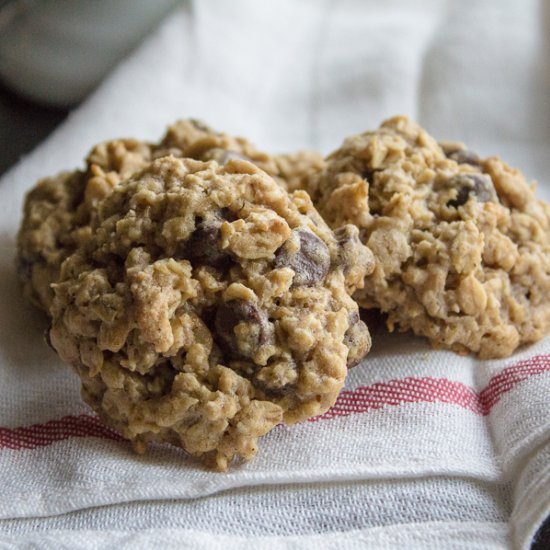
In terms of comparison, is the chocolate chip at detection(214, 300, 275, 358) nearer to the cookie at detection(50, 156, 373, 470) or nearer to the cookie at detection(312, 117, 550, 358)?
the cookie at detection(50, 156, 373, 470)

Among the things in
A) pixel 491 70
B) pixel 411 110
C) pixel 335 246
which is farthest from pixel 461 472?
pixel 491 70

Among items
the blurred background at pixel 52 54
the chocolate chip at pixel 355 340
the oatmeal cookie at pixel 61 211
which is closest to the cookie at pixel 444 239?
the chocolate chip at pixel 355 340

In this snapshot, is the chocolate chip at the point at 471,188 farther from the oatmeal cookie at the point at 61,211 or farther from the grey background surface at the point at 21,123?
the grey background surface at the point at 21,123

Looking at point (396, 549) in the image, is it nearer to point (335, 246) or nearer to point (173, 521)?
point (173, 521)

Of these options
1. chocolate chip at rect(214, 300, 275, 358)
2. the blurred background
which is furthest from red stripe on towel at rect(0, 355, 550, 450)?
the blurred background

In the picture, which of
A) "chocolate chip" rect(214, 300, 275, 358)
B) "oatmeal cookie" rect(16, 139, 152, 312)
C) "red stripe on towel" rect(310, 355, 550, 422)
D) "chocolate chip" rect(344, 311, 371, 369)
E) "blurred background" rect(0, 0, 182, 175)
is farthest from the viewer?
"blurred background" rect(0, 0, 182, 175)

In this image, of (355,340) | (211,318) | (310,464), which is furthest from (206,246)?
(310,464)

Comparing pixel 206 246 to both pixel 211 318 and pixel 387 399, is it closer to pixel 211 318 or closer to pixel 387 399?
pixel 211 318
